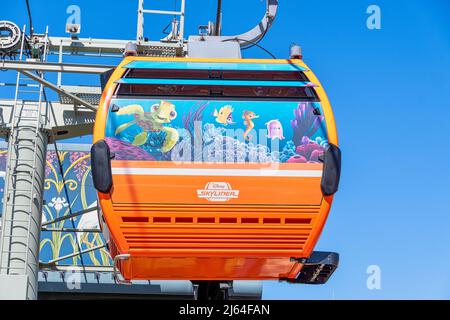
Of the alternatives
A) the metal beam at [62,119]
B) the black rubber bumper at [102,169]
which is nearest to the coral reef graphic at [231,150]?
the black rubber bumper at [102,169]

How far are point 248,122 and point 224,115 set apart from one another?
26cm

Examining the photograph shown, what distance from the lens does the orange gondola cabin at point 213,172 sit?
7.84m

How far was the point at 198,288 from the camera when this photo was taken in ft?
33.2

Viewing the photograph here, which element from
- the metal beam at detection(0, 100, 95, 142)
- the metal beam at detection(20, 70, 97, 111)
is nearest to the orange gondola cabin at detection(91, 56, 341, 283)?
the metal beam at detection(20, 70, 97, 111)

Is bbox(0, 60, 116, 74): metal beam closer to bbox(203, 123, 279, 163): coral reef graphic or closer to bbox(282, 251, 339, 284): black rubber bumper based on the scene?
bbox(203, 123, 279, 163): coral reef graphic

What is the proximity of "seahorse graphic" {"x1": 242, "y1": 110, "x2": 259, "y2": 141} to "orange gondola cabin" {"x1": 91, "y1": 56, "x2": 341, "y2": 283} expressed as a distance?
0.01 meters

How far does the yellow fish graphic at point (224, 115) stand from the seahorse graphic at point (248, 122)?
15 centimetres

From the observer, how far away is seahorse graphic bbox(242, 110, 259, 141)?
8127mm

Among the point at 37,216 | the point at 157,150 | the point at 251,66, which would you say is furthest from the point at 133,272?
the point at 37,216

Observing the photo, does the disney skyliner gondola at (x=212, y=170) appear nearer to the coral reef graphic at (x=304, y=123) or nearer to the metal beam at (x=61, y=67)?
the coral reef graphic at (x=304, y=123)
